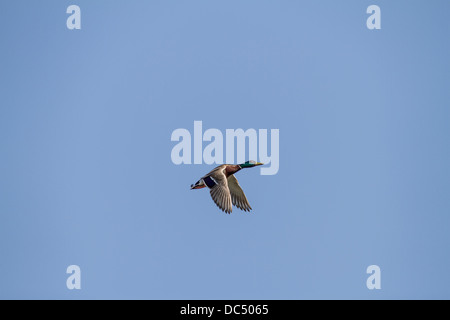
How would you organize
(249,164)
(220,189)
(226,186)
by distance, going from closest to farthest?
(220,189) → (226,186) → (249,164)

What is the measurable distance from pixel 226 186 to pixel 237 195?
6.18 ft

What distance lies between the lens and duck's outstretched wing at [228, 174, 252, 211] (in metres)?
27.4

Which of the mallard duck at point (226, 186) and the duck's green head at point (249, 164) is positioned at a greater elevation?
the duck's green head at point (249, 164)

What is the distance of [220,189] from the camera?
25.5m

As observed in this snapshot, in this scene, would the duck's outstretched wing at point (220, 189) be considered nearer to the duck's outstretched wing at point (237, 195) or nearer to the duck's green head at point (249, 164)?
the duck's green head at point (249, 164)

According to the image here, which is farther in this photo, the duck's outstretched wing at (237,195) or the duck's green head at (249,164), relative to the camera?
the duck's outstretched wing at (237,195)

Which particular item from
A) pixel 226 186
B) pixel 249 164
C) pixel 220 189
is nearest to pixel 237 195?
pixel 249 164

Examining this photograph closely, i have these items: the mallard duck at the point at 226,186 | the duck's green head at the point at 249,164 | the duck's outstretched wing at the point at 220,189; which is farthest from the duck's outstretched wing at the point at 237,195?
the duck's outstretched wing at the point at 220,189

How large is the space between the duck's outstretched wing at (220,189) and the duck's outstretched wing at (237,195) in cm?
105

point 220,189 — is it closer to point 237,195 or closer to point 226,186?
point 226,186

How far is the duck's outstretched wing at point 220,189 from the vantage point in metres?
25.0

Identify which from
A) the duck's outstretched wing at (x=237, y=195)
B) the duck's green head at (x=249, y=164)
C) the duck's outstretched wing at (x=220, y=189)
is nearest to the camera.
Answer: the duck's outstretched wing at (x=220, y=189)

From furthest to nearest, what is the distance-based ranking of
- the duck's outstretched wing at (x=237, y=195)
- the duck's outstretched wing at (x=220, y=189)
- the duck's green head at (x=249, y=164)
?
the duck's outstretched wing at (x=237, y=195), the duck's green head at (x=249, y=164), the duck's outstretched wing at (x=220, y=189)
